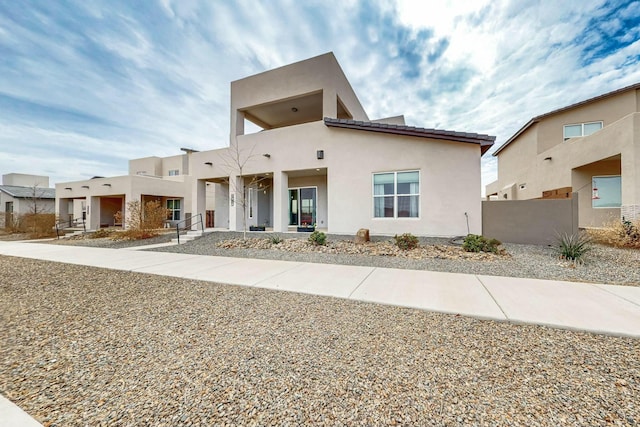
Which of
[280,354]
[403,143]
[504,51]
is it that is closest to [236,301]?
[280,354]

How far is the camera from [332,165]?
11.0 meters

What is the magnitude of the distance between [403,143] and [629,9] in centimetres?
998

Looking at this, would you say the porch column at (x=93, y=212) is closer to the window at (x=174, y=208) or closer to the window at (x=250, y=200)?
the window at (x=174, y=208)

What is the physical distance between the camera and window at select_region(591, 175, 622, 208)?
477 inches

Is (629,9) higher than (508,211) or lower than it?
higher

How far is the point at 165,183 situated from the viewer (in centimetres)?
2105

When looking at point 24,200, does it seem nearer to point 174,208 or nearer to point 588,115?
point 174,208

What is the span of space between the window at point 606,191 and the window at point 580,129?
3830 mm

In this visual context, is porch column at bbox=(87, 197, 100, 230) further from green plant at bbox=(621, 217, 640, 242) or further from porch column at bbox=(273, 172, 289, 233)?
green plant at bbox=(621, 217, 640, 242)

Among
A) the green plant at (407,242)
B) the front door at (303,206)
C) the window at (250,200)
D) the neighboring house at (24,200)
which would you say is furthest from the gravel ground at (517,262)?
the neighboring house at (24,200)

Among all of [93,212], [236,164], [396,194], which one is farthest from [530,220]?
[93,212]

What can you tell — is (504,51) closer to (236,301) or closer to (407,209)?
(407,209)

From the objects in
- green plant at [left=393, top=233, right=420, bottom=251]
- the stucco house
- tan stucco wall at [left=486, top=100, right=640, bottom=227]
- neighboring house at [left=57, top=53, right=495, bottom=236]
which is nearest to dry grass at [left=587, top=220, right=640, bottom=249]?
tan stucco wall at [left=486, top=100, right=640, bottom=227]

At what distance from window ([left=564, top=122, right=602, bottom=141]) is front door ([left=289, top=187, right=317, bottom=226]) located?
1620cm
